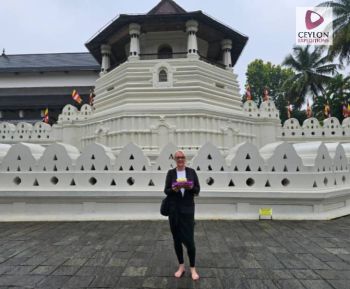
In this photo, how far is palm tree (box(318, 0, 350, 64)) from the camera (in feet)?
75.2

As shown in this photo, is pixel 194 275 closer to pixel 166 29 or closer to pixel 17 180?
pixel 17 180

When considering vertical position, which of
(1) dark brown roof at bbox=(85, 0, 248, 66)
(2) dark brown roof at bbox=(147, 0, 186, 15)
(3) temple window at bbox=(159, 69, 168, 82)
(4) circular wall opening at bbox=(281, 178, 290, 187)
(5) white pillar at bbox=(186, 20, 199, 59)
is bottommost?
(4) circular wall opening at bbox=(281, 178, 290, 187)

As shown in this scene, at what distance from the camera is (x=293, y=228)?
273 inches

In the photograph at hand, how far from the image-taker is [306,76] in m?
35.0

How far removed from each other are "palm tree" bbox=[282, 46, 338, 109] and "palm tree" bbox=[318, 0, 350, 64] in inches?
347

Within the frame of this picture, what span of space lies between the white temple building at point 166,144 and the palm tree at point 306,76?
62.8 ft

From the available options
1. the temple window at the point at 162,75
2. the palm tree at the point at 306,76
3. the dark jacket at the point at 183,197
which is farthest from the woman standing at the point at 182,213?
the palm tree at the point at 306,76

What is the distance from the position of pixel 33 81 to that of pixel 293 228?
33526 mm

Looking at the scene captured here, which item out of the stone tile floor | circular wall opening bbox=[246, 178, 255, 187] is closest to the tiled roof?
circular wall opening bbox=[246, 178, 255, 187]

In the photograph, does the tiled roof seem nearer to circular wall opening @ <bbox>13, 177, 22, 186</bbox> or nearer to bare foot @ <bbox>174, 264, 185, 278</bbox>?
circular wall opening @ <bbox>13, 177, 22, 186</bbox>

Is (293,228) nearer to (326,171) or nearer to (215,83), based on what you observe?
(326,171)

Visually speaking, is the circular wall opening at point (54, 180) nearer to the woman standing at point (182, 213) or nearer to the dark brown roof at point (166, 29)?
the woman standing at point (182, 213)

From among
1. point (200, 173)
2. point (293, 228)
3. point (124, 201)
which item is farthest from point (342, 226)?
point (124, 201)

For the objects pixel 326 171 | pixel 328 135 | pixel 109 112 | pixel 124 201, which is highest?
pixel 109 112
